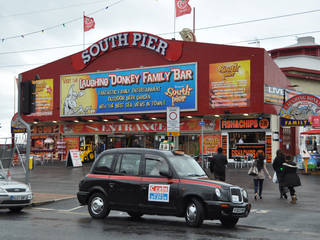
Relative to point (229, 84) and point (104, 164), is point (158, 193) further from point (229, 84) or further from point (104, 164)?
point (229, 84)

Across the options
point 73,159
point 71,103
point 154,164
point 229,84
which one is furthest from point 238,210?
point 71,103

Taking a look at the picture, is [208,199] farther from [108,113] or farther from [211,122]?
[108,113]

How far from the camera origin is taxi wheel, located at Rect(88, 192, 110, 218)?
12.2 metres

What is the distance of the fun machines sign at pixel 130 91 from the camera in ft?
122

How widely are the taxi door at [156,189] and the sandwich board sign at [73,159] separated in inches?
1008

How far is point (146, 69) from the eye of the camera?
3903 centimetres

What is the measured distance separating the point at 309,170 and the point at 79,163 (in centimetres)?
1765

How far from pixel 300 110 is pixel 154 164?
21906mm

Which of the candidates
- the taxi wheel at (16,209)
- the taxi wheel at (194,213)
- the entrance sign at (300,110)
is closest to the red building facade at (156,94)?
the entrance sign at (300,110)

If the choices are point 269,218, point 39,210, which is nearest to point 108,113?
point 39,210

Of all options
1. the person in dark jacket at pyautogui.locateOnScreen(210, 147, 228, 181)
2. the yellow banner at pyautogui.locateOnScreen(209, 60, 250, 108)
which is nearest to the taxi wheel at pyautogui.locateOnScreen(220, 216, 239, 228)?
the person in dark jacket at pyautogui.locateOnScreen(210, 147, 228, 181)

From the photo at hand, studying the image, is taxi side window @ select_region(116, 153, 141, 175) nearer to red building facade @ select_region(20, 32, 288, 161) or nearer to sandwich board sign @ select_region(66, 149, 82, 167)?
red building facade @ select_region(20, 32, 288, 161)

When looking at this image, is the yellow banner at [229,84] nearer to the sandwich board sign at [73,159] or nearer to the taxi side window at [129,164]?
the sandwich board sign at [73,159]

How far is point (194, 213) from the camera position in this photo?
10.8 meters
